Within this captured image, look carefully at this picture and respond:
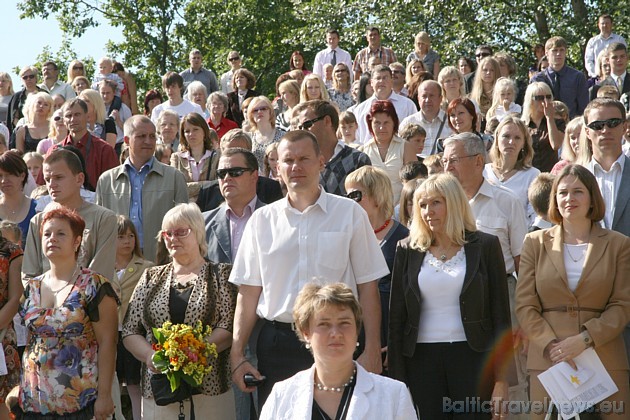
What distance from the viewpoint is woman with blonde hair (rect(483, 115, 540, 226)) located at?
8633 millimetres

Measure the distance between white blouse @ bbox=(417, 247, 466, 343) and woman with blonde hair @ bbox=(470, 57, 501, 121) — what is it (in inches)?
285

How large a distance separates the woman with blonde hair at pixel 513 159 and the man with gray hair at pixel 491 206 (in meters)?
1.07

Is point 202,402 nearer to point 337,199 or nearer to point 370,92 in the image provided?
point 337,199

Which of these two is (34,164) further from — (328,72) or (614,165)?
(328,72)

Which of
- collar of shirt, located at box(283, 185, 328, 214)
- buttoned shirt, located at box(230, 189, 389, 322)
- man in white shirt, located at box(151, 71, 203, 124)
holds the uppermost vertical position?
man in white shirt, located at box(151, 71, 203, 124)

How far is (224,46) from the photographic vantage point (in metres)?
32.0

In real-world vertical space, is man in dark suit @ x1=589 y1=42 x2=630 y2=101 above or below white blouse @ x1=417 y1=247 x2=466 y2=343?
above

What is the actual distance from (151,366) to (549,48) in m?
10.2

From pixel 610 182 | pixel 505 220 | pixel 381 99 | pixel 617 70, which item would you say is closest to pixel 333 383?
pixel 505 220

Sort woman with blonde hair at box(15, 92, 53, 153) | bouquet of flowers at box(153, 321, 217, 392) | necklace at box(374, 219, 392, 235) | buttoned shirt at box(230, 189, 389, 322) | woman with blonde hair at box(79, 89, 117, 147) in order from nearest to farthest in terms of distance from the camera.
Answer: buttoned shirt at box(230, 189, 389, 322) → bouquet of flowers at box(153, 321, 217, 392) → necklace at box(374, 219, 392, 235) → woman with blonde hair at box(79, 89, 117, 147) → woman with blonde hair at box(15, 92, 53, 153)

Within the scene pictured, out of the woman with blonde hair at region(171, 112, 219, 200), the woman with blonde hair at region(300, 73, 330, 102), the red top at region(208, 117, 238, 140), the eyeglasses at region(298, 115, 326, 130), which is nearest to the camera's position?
the eyeglasses at region(298, 115, 326, 130)

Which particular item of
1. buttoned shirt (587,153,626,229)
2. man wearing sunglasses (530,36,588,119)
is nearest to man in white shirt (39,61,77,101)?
man wearing sunglasses (530,36,588,119)

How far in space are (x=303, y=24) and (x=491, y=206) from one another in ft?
85.7

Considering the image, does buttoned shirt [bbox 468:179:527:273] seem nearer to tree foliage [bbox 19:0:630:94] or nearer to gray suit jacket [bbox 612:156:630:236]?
gray suit jacket [bbox 612:156:630:236]
